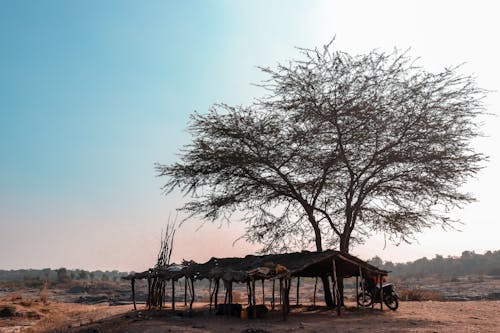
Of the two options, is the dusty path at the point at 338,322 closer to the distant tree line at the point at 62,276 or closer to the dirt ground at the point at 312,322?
the dirt ground at the point at 312,322

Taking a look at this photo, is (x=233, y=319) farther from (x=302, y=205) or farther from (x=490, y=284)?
(x=490, y=284)

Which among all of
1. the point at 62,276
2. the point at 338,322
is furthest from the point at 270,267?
the point at 62,276

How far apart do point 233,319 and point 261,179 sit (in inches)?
325

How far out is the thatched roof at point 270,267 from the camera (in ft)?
69.5

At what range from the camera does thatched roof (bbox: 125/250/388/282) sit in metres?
21.2

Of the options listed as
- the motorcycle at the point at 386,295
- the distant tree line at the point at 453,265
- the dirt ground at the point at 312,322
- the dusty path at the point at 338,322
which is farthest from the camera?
the distant tree line at the point at 453,265

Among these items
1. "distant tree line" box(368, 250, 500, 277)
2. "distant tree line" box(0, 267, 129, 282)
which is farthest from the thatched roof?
"distant tree line" box(368, 250, 500, 277)

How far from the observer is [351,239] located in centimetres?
2975

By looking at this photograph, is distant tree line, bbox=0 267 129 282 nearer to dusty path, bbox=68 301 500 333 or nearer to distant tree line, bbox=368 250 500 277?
distant tree line, bbox=368 250 500 277

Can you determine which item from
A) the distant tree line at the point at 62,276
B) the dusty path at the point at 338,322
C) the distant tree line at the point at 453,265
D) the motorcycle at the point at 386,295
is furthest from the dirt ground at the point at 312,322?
the distant tree line at the point at 453,265

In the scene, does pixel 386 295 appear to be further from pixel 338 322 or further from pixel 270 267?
pixel 270 267

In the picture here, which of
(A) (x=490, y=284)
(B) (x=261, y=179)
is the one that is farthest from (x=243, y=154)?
(A) (x=490, y=284)

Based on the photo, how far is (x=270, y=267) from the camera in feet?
71.0

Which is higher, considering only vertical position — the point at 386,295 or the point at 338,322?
the point at 386,295
